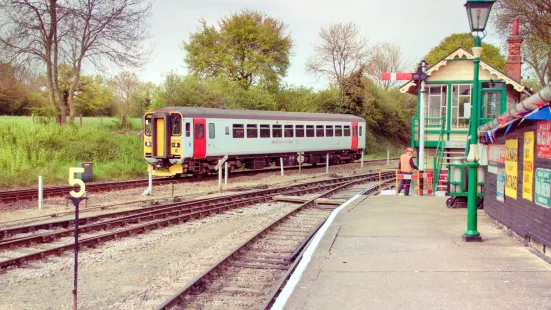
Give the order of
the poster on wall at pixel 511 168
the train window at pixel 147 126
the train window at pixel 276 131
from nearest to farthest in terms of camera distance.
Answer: the poster on wall at pixel 511 168 → the train window at pixel 147 126 → the train window at pixel 276 131

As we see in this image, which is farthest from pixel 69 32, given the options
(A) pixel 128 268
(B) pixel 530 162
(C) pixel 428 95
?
(B) pixel 530 162

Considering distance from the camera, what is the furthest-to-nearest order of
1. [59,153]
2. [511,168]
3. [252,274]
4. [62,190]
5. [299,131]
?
[299,131] → [59,153] → [62,190] → [511,168] → [252,274]

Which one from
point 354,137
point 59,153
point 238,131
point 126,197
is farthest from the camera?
point 354,137

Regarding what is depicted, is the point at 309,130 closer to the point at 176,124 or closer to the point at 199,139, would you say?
the point at 199,139

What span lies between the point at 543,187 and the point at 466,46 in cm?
5305

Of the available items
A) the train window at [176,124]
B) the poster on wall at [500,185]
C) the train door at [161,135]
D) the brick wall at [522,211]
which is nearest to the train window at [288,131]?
the train window at [176,124]

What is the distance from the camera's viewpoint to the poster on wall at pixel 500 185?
31.6 ft

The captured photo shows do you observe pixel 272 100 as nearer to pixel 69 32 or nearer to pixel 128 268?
pixel 69 32

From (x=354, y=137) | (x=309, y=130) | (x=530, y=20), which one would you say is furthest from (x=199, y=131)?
(x=530, y=20)

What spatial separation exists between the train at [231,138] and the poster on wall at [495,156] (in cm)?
995

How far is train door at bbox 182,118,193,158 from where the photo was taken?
21.4 metres

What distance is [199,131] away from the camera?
22078mm

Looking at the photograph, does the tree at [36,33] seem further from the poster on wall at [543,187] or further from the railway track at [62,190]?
the poster on wall at [543,187]

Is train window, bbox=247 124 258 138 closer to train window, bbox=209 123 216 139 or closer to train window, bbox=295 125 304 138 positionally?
train window, bbox=209 123 216 139
